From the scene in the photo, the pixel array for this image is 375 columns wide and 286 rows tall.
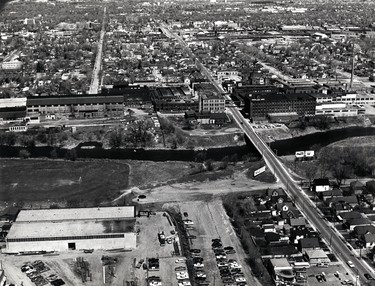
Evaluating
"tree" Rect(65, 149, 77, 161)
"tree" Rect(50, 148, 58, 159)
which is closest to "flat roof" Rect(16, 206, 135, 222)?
"tree" Rect(65, 149, 77, 161)

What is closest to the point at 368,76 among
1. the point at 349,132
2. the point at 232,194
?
the point at 349,132

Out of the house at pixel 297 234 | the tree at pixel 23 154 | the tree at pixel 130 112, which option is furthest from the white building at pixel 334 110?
the tree at pixel 23 154

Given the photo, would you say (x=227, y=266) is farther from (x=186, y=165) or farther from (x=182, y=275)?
(x=186, y=165)

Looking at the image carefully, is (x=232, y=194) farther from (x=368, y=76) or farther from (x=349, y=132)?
(x=368, y=76)

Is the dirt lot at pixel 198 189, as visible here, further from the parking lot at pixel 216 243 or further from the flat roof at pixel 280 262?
the flat roof at pixel 280 262

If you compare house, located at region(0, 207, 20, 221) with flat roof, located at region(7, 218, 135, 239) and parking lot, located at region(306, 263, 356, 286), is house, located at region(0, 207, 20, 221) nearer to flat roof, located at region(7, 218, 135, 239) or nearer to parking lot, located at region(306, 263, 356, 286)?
flat roof, located at region(7, 218, 135, 239)
